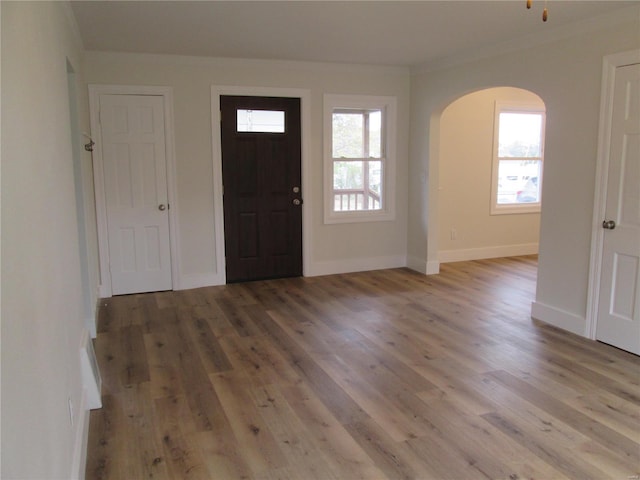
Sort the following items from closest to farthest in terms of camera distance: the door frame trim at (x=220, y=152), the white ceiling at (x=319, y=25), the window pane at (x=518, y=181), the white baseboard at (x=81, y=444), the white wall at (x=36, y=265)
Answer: the white wall at (x=36, y=265)
the white baseboard at (x=81, y=444)
the white ceiling at (x=319, y=25)
the door frame trim at (x=220, y=152)
the window pane at (x=518, y=181)

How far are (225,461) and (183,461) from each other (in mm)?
203

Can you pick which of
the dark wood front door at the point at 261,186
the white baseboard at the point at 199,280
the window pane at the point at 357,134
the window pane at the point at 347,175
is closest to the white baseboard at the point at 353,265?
the dark wood front door at the point at 261,186

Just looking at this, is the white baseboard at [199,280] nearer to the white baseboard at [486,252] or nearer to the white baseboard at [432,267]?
the white baseboard at [432,267]

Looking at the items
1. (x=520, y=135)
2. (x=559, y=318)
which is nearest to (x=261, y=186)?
(x=559, y=318)

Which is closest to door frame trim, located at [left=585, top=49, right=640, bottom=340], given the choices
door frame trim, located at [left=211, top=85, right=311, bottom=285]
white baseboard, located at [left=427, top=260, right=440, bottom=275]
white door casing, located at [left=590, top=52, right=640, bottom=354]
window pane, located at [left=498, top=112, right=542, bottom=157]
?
white door casing, located at [left=590, top=52, right=640, bottom=354]

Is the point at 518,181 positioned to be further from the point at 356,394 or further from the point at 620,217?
the point at 356,394

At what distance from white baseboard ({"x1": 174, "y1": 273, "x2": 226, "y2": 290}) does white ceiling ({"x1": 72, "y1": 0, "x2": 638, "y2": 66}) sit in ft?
7.78

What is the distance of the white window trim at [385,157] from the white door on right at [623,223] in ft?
9.50

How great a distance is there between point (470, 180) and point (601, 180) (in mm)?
3097

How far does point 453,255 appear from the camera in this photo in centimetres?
698

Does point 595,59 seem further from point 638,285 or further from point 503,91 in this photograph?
point 503,91

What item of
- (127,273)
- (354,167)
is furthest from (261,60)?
(127,273)

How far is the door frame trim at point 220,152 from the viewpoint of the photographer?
5.46 m

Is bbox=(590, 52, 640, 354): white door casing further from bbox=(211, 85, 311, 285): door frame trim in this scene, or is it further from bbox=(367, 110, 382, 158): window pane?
bbox=(211, 85, 311, 285): door frame trim
